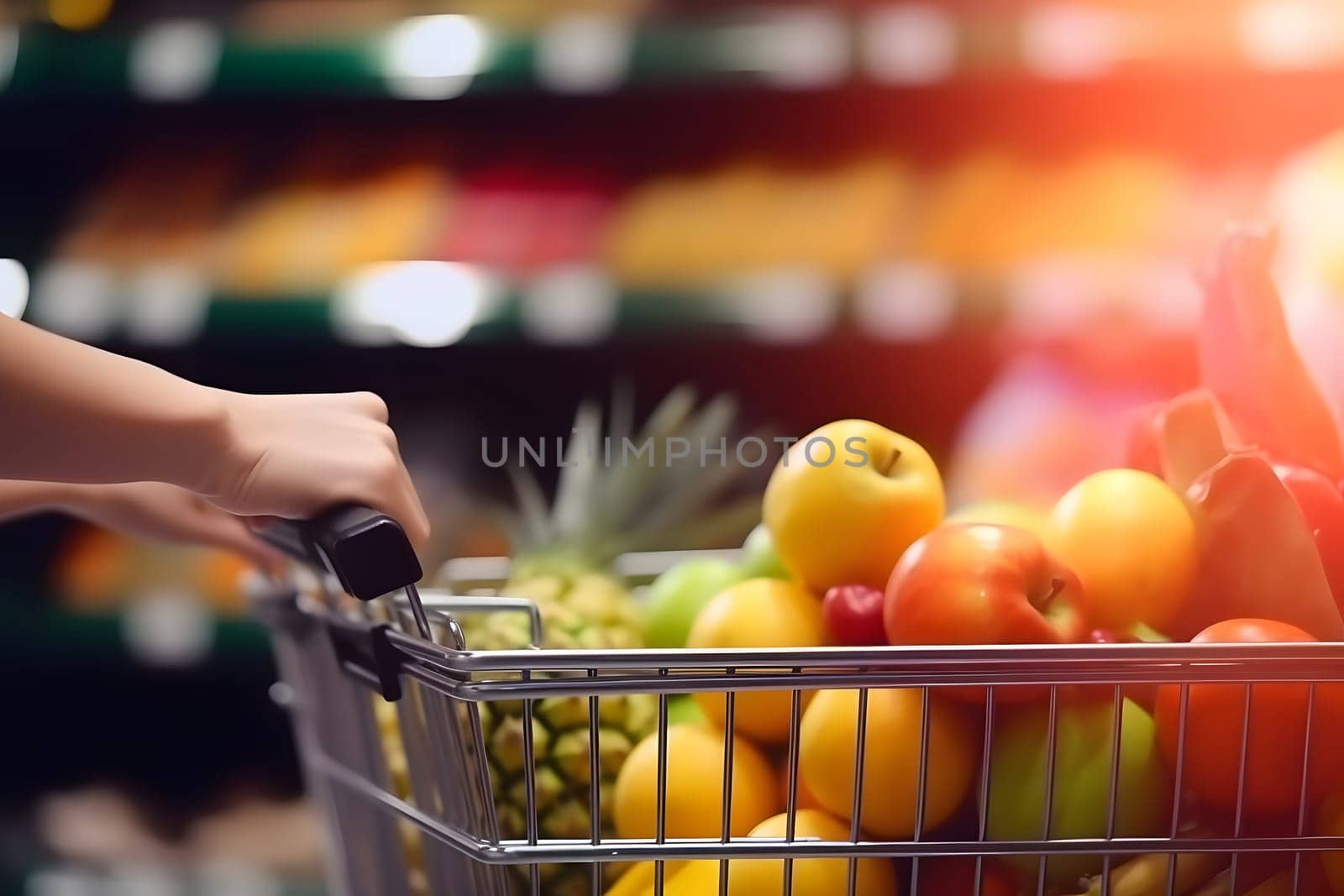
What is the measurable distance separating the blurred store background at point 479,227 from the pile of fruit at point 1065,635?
0.46 m

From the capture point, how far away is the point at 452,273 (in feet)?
4.30

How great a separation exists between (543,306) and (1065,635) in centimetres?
85

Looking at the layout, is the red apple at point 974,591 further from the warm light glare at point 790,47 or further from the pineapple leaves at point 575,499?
the warm light glare at point 790,47

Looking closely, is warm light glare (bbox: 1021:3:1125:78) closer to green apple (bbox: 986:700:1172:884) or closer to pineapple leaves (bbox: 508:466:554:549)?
pineapple leaves (bbox: 508:466:554:549)

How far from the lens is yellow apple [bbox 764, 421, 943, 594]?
0.54 m

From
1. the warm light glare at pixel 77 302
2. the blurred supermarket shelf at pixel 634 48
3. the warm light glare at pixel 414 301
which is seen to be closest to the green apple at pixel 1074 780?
the blurred supermarket shelf at pixel 634 48

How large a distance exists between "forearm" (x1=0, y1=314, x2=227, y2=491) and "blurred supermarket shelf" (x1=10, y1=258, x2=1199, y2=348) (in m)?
0.83

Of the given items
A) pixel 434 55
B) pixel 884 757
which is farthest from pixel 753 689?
pixel 434 55

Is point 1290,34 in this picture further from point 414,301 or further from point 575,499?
point 414,301

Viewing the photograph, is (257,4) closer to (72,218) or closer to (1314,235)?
(72,218)

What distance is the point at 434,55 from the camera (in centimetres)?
133

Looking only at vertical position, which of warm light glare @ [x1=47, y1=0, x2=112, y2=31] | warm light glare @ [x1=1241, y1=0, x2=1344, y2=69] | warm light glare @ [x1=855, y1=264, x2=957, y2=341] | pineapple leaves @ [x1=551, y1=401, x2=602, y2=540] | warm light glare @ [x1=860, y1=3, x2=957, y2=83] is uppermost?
warm light glare @ [x1=47, y1=0, x2=112, y2=31]

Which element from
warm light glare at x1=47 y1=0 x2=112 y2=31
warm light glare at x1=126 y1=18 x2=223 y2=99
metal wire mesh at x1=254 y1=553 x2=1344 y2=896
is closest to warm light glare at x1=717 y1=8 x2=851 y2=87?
warm light glare at x1=126 y1=18 x2=223 y2=99

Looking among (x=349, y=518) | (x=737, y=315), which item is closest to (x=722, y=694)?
(x=349, y=518)
